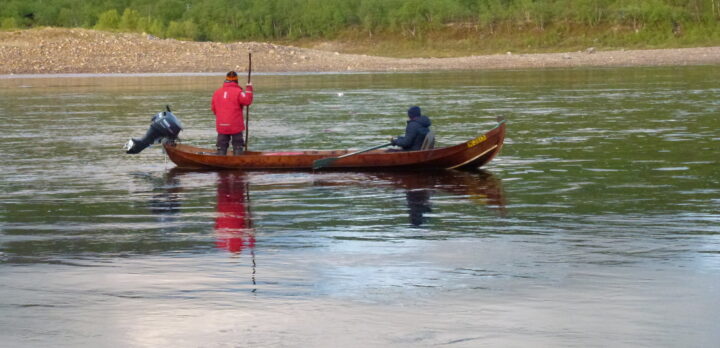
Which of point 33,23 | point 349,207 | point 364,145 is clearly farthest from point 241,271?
point 33,23

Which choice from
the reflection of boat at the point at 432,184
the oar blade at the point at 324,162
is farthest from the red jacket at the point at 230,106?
the reflection of boat at the point at 432,184

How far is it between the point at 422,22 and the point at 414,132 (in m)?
125

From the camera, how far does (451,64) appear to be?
9856cm

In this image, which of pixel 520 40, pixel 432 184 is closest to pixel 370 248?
pixel 432 184

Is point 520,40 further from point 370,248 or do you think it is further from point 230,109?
point 370,248

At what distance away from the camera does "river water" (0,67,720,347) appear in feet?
32.4

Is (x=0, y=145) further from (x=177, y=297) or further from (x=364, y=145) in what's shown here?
(x=177, y=297)

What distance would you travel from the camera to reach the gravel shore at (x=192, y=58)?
9231 centimetres

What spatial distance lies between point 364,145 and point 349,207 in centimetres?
1026

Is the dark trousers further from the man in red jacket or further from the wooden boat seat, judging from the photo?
the wooden boat seat

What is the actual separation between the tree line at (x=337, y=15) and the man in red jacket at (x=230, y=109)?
106105 millimetres

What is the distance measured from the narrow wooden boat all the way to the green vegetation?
326 feet

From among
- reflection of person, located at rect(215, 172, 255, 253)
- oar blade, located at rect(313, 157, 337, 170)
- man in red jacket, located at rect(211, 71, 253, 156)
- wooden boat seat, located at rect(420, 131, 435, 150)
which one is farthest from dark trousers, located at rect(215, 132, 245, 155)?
wooden boat seat, located at rect(420, 131, 435, 150)

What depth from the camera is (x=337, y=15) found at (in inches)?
6063
